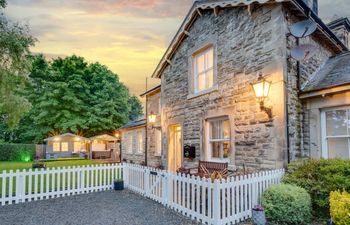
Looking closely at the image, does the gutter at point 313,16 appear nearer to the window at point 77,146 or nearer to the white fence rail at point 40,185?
the white fence rail at point 40,185

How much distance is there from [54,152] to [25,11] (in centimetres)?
1899

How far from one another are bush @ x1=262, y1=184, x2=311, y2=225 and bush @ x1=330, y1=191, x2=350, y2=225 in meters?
0.72

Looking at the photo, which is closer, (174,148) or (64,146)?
(174,148)

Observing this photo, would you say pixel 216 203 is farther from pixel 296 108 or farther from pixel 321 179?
pixel 296 108

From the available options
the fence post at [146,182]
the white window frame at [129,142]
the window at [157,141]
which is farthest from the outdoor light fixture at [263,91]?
the white window frame at [129,142]

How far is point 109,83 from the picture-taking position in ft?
108

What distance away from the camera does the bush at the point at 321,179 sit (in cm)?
506

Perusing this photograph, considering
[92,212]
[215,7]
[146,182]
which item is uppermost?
[215,7]

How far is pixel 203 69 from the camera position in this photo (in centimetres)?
953

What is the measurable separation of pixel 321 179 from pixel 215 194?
2.48 m

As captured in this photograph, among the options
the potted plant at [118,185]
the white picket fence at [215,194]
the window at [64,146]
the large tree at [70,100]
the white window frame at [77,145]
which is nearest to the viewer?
the white picket fence at [215,194]

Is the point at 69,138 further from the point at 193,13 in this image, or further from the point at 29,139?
the point at 193,13

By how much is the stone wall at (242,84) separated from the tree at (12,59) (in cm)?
691

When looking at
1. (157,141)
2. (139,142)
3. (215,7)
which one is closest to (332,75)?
(215,7)
